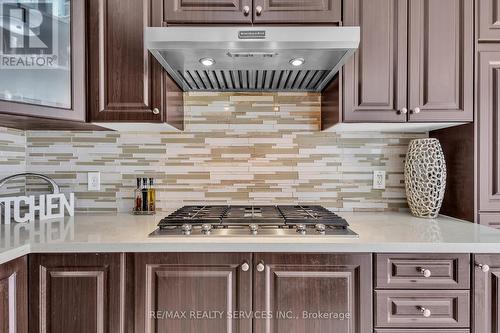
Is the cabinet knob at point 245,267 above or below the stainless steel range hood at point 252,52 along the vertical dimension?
below

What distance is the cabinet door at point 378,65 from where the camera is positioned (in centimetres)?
145

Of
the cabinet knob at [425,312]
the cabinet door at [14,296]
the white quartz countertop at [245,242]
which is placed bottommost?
the cabinet knob at [425,312]

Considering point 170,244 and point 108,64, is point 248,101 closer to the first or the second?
point 108,64

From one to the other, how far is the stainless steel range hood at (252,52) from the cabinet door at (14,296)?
91cm

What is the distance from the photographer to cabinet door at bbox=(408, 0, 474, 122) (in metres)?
1.46

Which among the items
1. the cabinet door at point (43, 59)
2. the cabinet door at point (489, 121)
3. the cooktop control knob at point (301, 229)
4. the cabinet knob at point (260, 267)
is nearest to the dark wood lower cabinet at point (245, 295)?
the cabinet knob at point (260, 267)

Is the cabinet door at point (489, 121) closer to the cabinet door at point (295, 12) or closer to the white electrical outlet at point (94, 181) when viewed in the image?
the cabinet door at point (295, 12)

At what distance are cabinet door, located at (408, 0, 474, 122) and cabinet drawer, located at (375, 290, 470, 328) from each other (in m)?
0.76

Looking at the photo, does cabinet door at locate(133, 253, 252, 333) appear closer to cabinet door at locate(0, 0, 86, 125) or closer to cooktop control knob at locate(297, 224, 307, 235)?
cooktop control knob at locate(297, 224, 307, 235)

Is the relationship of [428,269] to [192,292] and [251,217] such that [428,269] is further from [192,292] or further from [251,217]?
[192,292]

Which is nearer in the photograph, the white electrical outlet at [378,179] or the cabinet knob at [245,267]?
the cabinet knob at [245,267]

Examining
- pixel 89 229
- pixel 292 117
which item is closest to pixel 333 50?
pixel 292 117

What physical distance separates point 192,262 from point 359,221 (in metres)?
0.85

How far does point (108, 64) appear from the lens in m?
1.45
